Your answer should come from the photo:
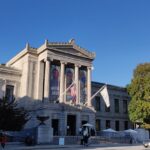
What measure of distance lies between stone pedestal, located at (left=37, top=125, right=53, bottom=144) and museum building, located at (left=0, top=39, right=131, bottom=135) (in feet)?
39.7

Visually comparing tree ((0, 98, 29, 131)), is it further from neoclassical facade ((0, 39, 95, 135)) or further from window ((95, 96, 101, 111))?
window ((95, 96, 101, 111))

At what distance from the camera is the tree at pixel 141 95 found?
46406mm

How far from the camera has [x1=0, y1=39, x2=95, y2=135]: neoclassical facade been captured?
4303 centimetres

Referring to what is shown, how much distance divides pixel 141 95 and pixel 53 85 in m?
14.2

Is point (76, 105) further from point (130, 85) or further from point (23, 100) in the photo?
point (130, 85)

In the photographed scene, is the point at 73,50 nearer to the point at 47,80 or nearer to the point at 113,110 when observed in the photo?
the point at 47,80

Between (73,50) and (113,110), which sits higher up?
(73,50)

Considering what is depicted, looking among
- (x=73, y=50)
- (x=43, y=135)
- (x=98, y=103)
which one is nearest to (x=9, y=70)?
(x=73, y=50)

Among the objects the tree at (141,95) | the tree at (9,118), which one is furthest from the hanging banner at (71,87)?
the tree at (9,118)

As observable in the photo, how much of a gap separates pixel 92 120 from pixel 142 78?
1065 centimetres

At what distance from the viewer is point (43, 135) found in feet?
95.1

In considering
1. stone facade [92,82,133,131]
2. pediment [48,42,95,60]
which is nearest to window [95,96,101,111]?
stone facade [92,82,133,131]

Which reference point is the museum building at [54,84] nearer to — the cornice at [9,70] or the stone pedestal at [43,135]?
the cornice at [9,70]

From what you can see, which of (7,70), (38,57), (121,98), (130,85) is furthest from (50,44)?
(121,98)
